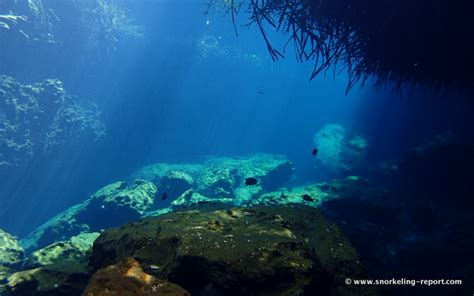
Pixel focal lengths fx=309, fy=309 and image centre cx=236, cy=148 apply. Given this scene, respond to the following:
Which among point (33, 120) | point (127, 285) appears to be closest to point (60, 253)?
point (127, 285)

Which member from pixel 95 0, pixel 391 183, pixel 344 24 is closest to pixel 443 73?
pixel 344 24

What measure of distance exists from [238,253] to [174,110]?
39.4 m

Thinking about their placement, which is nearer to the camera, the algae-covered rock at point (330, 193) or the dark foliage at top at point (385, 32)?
the dark foliage at top at point (385, 32)

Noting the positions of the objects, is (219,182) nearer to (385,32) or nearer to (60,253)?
(60,253)

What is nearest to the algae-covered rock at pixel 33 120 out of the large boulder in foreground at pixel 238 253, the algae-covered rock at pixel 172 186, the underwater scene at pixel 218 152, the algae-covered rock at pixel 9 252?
the underwater scene at pixel 218 152

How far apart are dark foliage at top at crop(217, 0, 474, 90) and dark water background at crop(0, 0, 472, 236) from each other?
2745 millimetres

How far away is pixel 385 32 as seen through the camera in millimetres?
8609

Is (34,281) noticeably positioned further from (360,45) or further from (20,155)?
(20,155)

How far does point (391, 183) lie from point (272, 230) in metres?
14.3

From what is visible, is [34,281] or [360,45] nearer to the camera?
[34,281]

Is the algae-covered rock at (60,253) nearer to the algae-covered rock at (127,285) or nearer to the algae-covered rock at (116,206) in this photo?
the algae-covered rock at (127,285)

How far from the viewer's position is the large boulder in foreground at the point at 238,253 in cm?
327

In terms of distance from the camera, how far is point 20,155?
2273 cm

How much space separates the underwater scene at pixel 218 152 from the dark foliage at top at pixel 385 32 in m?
0.05
